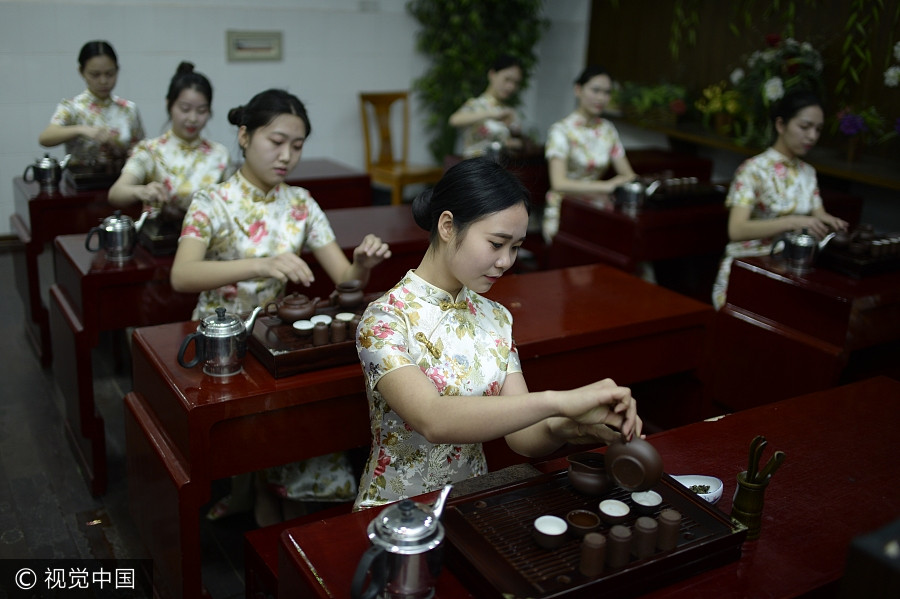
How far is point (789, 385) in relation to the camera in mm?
2904

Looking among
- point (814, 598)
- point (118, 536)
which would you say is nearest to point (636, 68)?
point (118, 536)

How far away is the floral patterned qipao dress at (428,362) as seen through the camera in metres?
1.68

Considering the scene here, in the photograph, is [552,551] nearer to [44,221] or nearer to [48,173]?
[44,221]

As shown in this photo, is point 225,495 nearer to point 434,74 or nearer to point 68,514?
point 68,514

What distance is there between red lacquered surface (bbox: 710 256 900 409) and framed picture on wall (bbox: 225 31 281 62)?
4382mm

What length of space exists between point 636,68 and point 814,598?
549 centimetres

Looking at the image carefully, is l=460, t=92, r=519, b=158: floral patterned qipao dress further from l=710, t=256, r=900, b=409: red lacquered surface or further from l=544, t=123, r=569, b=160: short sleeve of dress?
l=710, t=256, r=900, b=409: red lacquered surface

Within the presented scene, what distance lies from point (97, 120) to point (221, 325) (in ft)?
9.73

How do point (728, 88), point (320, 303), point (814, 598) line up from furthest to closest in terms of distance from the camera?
point (728, 88) < point (320, 303) < point (814, 598)

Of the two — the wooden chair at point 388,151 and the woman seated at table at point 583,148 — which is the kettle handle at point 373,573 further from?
the wooden chair at point 388,151

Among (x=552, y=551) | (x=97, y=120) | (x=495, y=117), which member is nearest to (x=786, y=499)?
(x=552, y=551)

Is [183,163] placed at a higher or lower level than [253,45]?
lower

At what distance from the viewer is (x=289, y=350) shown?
6.73 feet

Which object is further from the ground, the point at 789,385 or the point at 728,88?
the point at 728,88
